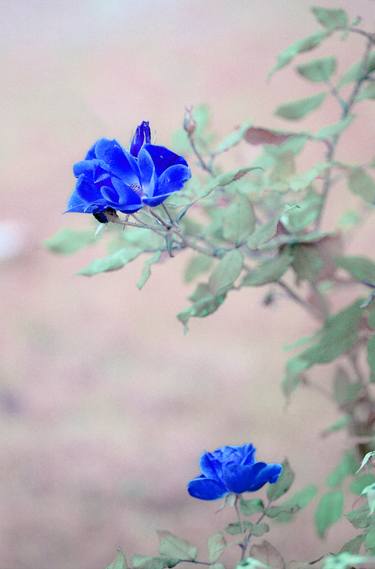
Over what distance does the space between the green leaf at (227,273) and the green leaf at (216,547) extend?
0.27 metres

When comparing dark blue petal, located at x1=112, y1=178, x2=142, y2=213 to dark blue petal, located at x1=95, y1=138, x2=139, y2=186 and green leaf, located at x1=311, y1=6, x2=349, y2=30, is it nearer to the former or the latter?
dark blue petal, located at x1=95, y1=138, x2=139, y2=186

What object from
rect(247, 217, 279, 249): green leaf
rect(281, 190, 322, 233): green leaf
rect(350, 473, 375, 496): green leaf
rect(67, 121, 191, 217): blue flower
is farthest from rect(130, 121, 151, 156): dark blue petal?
rect(350, 473, 375, 496): green leaf

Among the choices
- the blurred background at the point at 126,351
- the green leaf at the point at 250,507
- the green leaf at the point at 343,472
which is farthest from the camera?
the blurred background at the point at 126,351

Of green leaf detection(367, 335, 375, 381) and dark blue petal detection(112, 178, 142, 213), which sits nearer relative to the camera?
dark blue petal detection(112, 178, 142, 213)

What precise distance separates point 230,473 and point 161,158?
0.29 meters

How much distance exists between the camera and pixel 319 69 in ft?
3.78

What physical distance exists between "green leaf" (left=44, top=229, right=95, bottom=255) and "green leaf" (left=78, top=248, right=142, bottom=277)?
26 centimetres

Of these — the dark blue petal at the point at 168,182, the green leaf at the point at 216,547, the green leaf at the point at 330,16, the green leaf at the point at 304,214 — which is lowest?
the green leaf at the point at 216,547

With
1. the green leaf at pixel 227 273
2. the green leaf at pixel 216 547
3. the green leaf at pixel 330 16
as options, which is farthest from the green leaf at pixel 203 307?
the green leaf at pixel 330 16

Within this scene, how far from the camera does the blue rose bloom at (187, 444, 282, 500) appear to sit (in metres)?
0.74

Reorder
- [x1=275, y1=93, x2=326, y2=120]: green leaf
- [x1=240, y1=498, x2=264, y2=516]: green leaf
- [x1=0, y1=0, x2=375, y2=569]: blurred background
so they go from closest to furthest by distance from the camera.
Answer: [x1=240, y1=498, x2=264, y2=516]: green leaf, [x1=275, y1=93, x2=326, y2=120]: green leaf, [x1=0, y1=0, x2=375, y2=569]: blurred background

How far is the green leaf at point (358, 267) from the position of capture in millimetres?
1021

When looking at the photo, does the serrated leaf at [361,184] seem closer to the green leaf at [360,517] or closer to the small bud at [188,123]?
the small bud at [188,123]

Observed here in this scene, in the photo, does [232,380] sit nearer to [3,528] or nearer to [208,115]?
[3,528]
